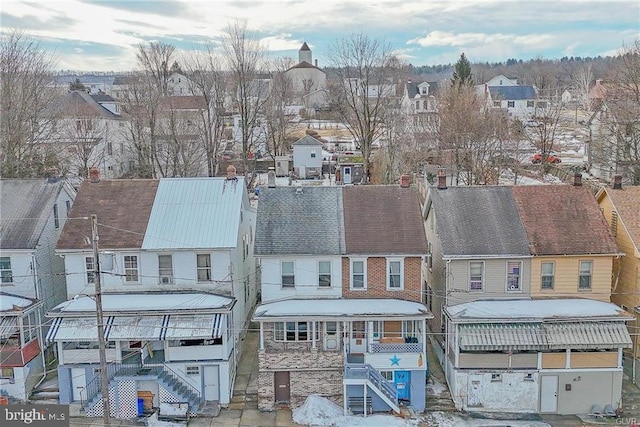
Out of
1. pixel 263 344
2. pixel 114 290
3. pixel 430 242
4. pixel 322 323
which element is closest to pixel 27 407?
pixel 114 290

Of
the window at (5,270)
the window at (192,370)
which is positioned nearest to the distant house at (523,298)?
the window at (192,370)

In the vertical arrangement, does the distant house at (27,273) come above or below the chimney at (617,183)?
below

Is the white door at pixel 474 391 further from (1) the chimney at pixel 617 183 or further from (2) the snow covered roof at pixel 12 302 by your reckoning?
(2) the snow covered roof at pixel 12 302

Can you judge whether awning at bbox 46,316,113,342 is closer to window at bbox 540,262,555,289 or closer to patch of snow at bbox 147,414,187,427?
patch of snow at bbox 147,414,187,427

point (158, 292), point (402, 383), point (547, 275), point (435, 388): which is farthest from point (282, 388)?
point (547, 275)

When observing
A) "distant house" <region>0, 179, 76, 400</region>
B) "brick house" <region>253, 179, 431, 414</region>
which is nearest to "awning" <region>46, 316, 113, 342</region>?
"distant house" <region>0, 179, 76, 400</region>

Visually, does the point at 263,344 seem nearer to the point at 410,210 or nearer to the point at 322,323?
the point at 322,323
